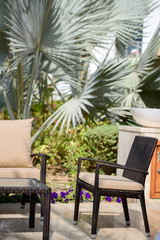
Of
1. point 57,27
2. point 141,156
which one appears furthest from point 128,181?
point 57,27

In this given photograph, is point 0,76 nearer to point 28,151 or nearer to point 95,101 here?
point 95,101

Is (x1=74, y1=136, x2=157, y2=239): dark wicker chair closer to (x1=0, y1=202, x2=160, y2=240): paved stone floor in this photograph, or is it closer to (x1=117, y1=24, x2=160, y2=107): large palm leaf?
(x1=0, y1=202, x2=160, y2=240): paved stone floor

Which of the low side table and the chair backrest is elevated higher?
the chair backrest

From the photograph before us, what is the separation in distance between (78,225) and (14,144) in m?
0.97

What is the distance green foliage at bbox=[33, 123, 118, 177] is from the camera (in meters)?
5.56

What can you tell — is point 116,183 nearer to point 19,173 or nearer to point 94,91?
point 19,173

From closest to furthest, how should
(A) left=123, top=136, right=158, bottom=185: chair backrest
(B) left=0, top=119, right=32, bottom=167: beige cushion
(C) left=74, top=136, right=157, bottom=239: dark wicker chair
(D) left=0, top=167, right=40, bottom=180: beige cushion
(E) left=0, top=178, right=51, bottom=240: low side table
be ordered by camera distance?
(E) left=0, top=178, right=51, bottom=240: low side table < (C) left=74, top=136, right=157, bottom=239: dark wicker chair < (A) left=123, top=136, right=158, bottom=185: chair backrest < (D) left=0, top=167, right=40, bottom=180: beige cushion < (B) left=0, top=119, right=32, bottom=167: beige cushion

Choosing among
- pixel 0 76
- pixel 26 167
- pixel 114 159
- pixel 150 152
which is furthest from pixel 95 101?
pixel 150 152

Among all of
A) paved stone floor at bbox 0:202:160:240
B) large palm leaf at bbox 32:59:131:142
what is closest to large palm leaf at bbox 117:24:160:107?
large palm leaf at bbox 32:59:131:142

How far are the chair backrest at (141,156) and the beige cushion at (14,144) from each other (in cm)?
98

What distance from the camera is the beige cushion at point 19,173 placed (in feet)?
11.8

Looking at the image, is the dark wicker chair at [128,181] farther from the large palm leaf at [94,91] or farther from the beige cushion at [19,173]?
the large palm leaf at [94,91]

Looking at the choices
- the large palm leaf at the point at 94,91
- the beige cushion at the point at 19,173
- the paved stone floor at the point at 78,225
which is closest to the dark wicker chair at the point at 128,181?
A: the paved stone floor at the point at 78,225

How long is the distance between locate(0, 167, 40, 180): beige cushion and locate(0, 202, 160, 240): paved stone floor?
1.23 ft
